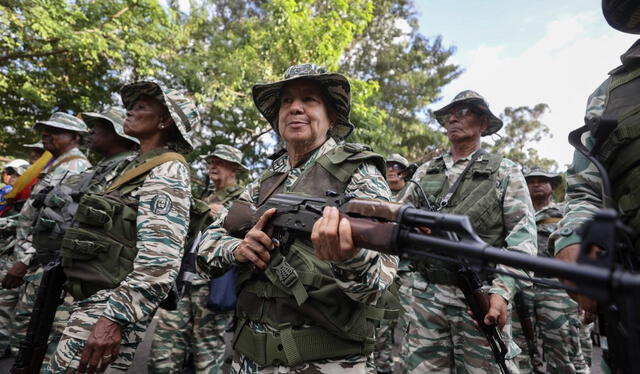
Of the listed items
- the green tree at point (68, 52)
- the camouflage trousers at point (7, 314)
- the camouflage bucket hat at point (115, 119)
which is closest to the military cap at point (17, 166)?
the green tree at point (68, 52)

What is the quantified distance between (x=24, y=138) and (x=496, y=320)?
13538 mm

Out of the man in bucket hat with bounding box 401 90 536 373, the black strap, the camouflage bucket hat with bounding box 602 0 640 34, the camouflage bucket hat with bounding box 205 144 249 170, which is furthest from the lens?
the camouflage bucket hat with bounding box 205 144 249 170

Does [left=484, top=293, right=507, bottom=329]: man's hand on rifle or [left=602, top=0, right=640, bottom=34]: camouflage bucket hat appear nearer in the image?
[left=602, top=0, right=640, bottom=34]: camouflage bucket hat

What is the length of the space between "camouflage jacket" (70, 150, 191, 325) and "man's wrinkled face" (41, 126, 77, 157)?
3144mm

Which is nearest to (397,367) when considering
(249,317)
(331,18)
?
(249,317)

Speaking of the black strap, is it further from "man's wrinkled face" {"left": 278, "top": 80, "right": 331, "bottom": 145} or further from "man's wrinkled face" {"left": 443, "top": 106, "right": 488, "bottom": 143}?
"man's wrinkled face" {"left": 278, "top": 80, "right": 331, "bottom": 145}

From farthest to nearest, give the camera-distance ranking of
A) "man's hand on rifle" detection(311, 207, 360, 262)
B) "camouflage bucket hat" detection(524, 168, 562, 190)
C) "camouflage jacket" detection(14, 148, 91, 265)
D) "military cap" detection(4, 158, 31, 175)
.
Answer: "military cap" detection(4, 158, 31, 175)
"camouflage bucket hat" detection(524, 168, 562, 190)
"camouflage jacket" detection(14, 148, 91, 265)
"man's hand on rifle" detection(311, 207, 360, 262)

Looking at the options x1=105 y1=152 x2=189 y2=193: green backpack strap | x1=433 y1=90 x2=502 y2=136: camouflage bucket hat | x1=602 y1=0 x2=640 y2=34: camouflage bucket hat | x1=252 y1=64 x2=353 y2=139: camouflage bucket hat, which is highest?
x1=433 y1=90 x2=502 y2=136: camouflage bucket hat

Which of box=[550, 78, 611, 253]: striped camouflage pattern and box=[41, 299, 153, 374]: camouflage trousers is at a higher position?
box=[550, 78, 611, 253]: striped camouflage pattern

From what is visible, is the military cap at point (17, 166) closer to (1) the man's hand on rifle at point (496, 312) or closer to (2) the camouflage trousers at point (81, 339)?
(2) the camouflage trousers at point (81, 339)

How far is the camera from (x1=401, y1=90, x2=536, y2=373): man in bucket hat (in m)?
2.67

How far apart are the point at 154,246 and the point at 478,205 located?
7.77 ft

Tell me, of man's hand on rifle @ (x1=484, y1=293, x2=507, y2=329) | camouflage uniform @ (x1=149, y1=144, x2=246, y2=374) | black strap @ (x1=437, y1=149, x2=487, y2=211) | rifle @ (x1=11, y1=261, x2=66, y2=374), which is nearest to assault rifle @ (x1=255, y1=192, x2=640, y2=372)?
man's hand on rifle @ (x1=484, y1=293, x2=507, y2=329)

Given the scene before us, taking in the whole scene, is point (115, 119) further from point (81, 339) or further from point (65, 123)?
point (81, 339)
